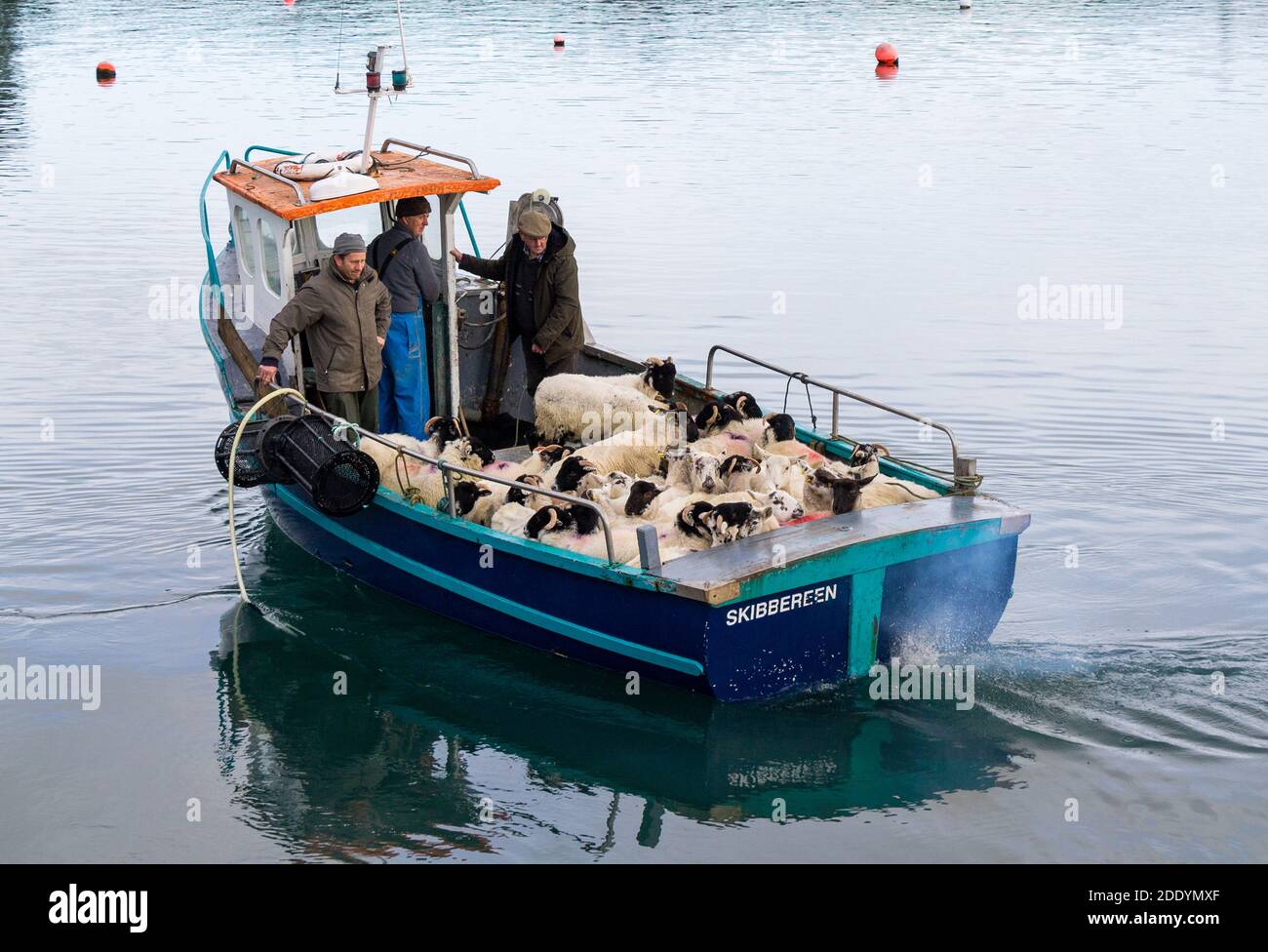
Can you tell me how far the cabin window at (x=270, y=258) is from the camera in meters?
13.0

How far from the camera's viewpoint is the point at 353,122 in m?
36.7

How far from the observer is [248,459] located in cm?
1150

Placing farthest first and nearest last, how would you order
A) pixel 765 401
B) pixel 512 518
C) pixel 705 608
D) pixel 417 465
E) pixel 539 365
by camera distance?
pixel 765 401, pixel 539 365, pixel 417 465, pixel 512 518, pixel 705 608

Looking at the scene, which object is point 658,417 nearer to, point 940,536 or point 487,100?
point 940,536

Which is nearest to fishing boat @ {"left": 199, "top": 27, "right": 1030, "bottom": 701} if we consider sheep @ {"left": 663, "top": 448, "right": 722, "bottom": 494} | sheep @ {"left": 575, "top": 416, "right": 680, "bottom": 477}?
sheep @ {"left": 663, "top": 448, "right": 722, "bottom": 494}

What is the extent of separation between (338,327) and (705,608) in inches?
169

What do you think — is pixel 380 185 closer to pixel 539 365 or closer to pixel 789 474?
pixel 539 365

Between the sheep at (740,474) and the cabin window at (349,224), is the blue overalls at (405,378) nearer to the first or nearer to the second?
the cabin window at (349,224)

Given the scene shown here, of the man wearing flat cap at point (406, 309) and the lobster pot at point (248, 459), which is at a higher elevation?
the man wearing flat cap at point (406, 309)

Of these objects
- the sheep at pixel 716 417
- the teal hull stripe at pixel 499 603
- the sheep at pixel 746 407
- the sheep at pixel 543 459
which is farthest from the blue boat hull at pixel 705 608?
the sheep at pixel 746 407

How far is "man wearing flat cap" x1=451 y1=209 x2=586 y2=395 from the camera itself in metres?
13.1

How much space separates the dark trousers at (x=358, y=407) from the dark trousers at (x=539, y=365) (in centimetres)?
149

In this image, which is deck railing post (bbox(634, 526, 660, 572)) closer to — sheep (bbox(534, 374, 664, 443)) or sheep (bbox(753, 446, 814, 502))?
sheep (bbox(753, 446, 814, 502))

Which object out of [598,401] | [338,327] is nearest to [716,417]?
[598,401]
